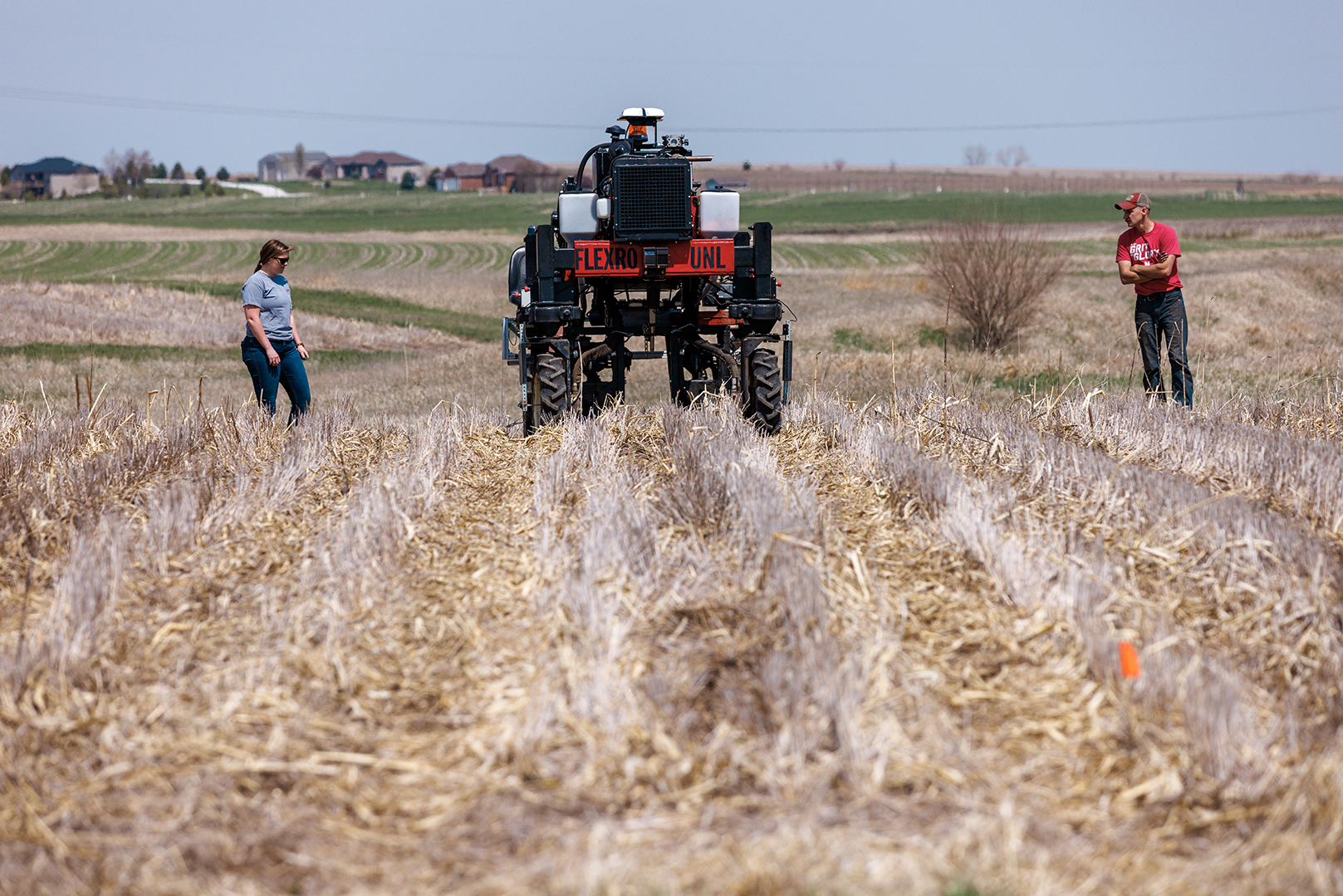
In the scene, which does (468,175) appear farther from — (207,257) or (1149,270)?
(1149,270)

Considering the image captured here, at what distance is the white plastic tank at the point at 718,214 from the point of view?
9.62 meters

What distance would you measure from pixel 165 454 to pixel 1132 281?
7605mm

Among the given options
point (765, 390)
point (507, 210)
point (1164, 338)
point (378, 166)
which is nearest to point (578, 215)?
point (765, 390)

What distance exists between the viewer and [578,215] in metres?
9.63

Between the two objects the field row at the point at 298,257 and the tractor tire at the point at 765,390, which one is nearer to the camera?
the tractor tire at the point at 765,390

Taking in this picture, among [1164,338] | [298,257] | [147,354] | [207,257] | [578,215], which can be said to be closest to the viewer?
[578,215]

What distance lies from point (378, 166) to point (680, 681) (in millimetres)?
192237

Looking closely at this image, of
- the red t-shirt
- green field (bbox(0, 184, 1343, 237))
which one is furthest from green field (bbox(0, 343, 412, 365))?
green field (bbox(0, 184, 1343, 237))

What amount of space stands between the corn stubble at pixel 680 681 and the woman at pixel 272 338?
94.3 inches

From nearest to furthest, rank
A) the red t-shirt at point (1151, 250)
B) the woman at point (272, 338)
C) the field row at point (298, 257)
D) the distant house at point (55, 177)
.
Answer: the woman at point (272, 338) → the red t-shirt at point (1151, 250) → the field row at point (298, 257) → the distant house at point (55, 177)

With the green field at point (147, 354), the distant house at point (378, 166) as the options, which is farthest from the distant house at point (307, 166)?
the green field at point (147, 354)

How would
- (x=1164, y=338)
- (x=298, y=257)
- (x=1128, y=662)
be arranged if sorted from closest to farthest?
1. (x=1128, y=662)
2. (x=1164, y=338)
3. (x=298, y=257)

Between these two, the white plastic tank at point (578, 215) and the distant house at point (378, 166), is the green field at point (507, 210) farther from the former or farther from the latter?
the distant house at point (378, 166)

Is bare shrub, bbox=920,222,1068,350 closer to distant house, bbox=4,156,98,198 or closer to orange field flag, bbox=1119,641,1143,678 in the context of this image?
orange field flag, bbox=1119,641,1143,678
